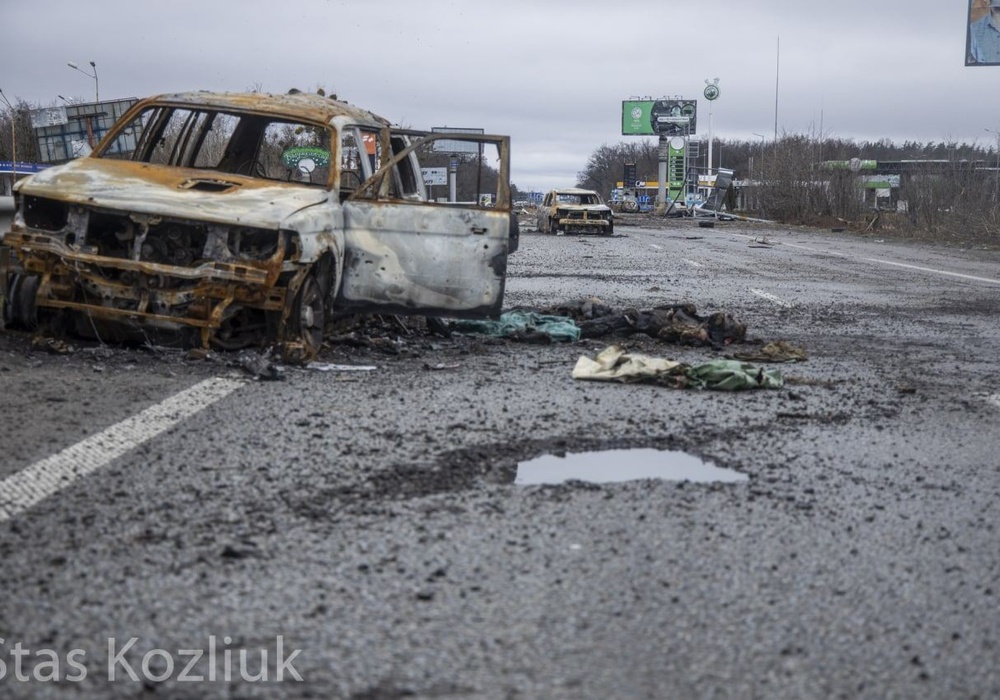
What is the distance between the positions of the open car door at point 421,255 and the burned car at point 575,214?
2881cm

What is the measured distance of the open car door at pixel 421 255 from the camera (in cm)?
864

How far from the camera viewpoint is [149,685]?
2.86 meters

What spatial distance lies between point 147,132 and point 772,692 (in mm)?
7686

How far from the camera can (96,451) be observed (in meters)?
5.13

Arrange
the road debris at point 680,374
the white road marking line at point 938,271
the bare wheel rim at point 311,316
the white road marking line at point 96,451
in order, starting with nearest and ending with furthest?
the white road marking line at point 96,451 < the road debris at point 680,374 < the bare wheel rim at point 311,316 < the white road marking line at point 938,271

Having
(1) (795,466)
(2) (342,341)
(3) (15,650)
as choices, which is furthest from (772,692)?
(2) (342,341)

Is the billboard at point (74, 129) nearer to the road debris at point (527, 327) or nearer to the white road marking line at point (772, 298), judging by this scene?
the white road marking line at point (772, 298)

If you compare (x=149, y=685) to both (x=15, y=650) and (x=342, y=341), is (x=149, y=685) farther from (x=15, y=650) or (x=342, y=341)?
(x=342, y=341)

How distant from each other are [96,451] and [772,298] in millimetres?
10227

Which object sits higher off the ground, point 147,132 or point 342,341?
point 147,132

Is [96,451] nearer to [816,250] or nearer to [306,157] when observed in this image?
[306,157]

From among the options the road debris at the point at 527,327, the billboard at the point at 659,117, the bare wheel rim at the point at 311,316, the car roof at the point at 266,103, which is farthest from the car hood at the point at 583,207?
the billboard at the point at 659,117

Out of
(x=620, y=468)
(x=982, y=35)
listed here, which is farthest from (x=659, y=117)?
(x=620, y=468)

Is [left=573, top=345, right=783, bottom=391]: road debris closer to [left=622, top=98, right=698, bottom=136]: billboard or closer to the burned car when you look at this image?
the burned car
